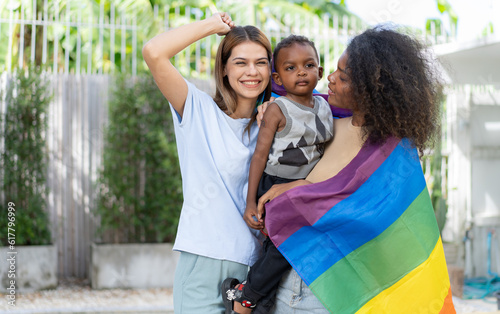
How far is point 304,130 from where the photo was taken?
2217mm

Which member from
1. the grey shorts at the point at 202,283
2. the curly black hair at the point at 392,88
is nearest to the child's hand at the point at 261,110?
the curly black hair at the point at 392,88

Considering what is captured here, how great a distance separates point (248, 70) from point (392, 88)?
2.14 feet

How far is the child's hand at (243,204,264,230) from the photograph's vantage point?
2146 mm

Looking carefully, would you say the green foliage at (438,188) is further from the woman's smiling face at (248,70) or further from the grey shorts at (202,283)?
the grey shorts at (202,283)

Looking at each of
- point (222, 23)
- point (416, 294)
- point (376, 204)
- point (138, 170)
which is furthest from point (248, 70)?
point (138, 170)

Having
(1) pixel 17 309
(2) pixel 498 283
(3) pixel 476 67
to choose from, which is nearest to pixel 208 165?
(1) pixel 17 309

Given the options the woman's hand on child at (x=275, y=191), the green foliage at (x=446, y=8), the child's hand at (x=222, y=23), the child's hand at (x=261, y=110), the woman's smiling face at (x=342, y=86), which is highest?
the green foliage at (x=446, y=8)

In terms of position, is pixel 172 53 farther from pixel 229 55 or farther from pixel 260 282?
pixel 260 282

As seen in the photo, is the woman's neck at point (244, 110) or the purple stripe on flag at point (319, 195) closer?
the purple stripe on flag at point (319, 195)

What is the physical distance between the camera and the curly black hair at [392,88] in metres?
1.92

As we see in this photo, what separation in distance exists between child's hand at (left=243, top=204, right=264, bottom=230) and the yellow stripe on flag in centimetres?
48

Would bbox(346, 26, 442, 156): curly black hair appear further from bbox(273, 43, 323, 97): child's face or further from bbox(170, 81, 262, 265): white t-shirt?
bbox(170, 81, 262, 265): white t-shirt

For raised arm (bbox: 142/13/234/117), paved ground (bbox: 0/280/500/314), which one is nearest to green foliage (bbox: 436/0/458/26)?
paved ground (bbox: 0/280/500/314)

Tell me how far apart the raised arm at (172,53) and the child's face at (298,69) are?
12.0 inches
